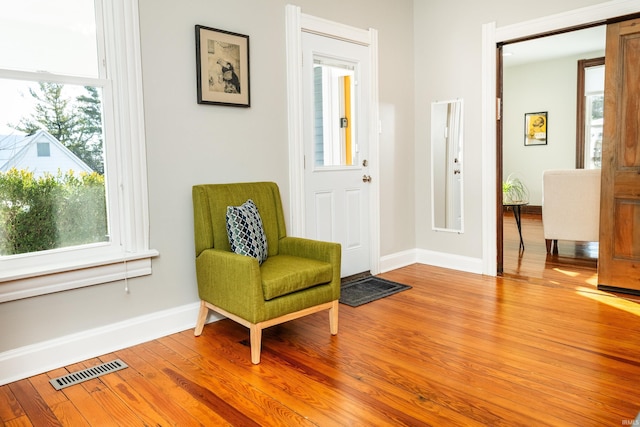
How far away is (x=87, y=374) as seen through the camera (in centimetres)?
244

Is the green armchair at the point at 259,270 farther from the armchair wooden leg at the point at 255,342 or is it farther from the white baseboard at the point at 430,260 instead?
the white baseboard at the point at 430,260

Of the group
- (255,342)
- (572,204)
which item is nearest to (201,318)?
(255,342)

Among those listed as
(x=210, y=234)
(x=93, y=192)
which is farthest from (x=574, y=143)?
(x=93, y=192)

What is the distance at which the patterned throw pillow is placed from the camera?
282cm

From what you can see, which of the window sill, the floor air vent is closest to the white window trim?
the window sill

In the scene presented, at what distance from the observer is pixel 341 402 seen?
2105 millimetres

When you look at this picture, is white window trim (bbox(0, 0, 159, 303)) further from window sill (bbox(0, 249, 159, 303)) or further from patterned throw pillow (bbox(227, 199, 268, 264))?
patterned throw pillow (bbox(227, 199, 268, 264))

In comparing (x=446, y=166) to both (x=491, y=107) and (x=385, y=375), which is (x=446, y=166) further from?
(x=385, y=375)

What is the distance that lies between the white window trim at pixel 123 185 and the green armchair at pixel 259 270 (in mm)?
338

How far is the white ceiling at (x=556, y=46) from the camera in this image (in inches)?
254

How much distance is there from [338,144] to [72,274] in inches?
90.6

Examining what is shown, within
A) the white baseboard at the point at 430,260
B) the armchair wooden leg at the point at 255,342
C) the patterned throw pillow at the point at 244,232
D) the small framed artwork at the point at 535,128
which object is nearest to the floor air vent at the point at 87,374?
the armchair wooden leg at the point at 255,342

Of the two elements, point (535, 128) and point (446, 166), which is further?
point (535, 128)

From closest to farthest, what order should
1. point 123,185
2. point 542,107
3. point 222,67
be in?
point 123,185 → point 222,67 → point 542,107
